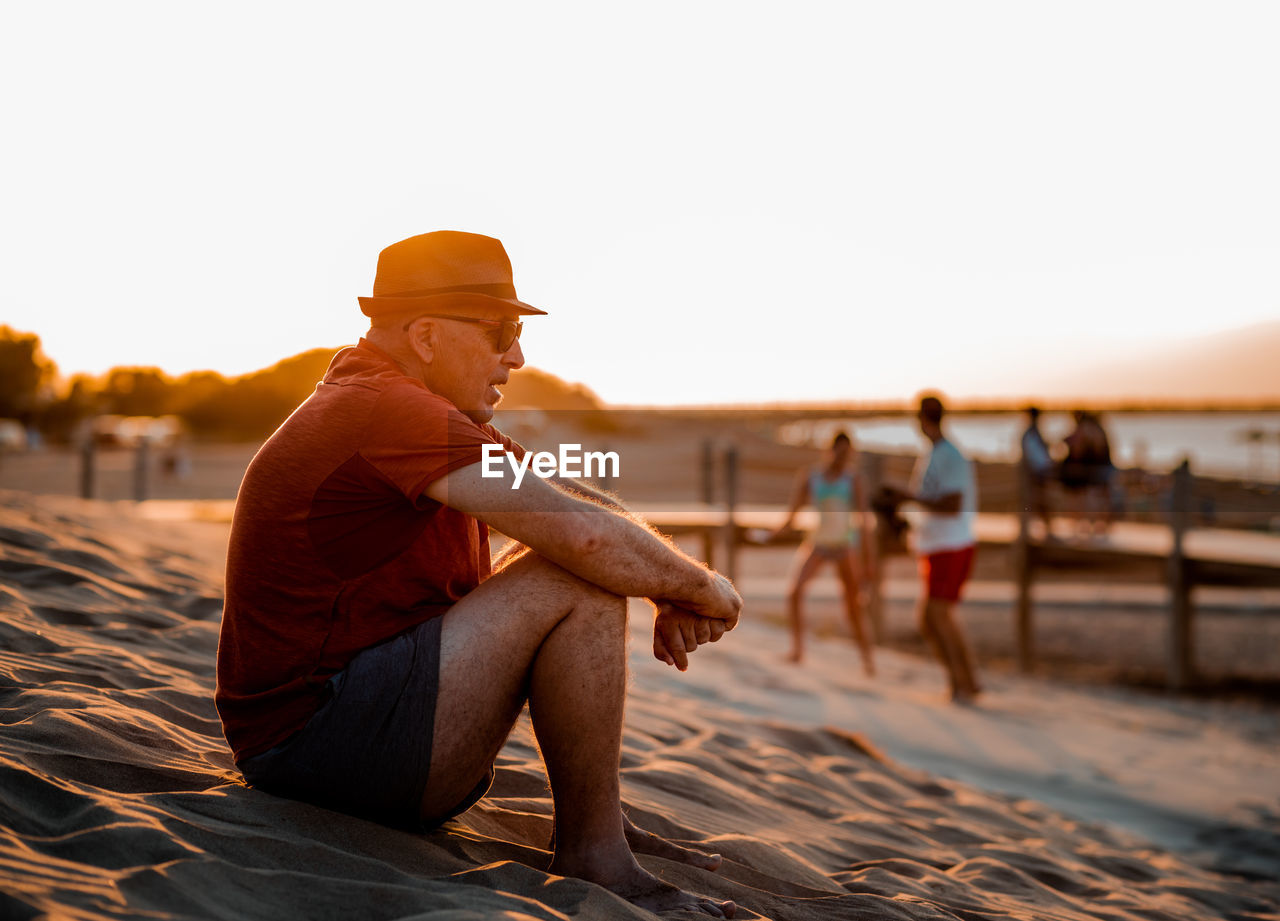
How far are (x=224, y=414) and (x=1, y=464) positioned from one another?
35763 millimetres

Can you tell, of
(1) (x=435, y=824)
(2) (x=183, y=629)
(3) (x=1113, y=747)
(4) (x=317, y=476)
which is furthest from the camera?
(3) (x=1113, y=747)

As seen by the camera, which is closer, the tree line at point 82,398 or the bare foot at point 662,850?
the bare foot at point 662,850

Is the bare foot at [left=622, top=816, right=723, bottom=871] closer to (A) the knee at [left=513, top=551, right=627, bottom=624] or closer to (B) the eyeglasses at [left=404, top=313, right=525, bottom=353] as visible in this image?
(A) the knee at [left=513, top=551, right=627, bottom=624]

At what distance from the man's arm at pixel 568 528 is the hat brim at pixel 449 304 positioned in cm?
43

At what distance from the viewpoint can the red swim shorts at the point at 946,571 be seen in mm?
7031

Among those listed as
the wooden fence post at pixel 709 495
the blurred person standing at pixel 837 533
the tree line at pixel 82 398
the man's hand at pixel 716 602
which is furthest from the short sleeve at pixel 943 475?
the tree line at pixel 82 398

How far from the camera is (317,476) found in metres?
2.22

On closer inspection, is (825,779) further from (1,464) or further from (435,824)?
(1,464)

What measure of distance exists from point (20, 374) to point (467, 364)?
2120 inches

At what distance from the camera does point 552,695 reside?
222cm

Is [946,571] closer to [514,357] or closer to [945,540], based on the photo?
[945,540]

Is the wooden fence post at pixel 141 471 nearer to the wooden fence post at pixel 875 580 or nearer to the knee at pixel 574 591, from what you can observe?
the wooden fence post at pixel 875 580

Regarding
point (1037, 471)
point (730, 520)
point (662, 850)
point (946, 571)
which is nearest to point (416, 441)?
point (662, 850)

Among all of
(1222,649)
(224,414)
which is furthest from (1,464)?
(224,414)
